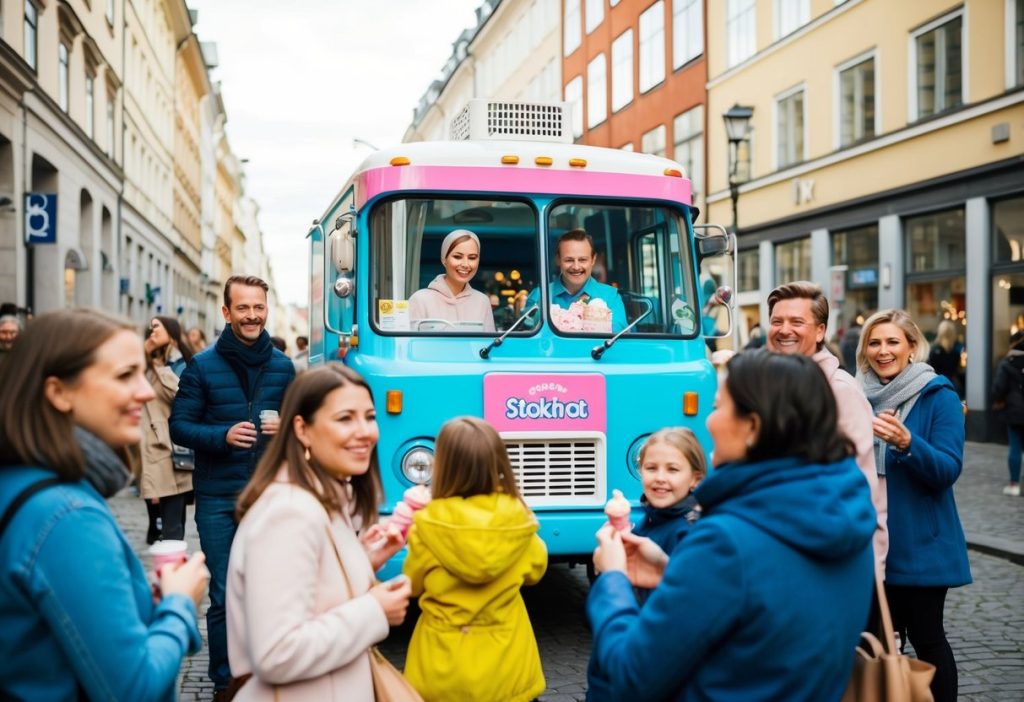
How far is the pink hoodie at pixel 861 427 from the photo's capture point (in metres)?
3.71

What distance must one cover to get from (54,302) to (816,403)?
20675 mm

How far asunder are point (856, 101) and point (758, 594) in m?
19.7

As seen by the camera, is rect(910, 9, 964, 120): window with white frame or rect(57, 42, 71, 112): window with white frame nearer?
rect(910, 9, 964, 120): window with white frame

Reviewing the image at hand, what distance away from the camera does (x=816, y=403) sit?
224cm

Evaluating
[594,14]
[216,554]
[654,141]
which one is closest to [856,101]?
[654,141]

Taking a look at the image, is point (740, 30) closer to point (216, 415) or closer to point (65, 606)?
point (216, 415)

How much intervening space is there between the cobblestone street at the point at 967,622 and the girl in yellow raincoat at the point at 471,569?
167 cm

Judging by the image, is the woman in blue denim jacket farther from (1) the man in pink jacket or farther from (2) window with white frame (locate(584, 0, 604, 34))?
(2) window with white frame (locate(584, 0, 604, 34))

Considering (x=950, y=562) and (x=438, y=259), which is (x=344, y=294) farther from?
(x=950, y=562)

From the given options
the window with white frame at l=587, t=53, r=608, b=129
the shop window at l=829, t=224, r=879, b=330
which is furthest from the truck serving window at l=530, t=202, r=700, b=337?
the window with white frame at l=587, t=53, r=608, b=129

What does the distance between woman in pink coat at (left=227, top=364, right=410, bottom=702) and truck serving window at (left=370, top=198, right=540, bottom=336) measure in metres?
A: 3.40

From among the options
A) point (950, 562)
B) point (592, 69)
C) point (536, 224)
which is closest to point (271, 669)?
point (950, 562)

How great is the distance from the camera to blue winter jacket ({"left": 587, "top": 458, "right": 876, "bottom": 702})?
2.13m

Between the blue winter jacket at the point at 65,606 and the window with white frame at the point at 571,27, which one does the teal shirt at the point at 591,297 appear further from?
the window with white frame at the point at 571,27
